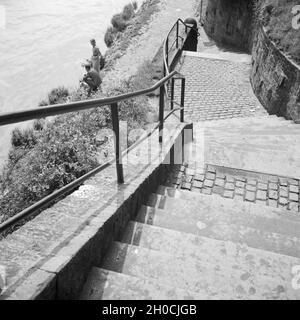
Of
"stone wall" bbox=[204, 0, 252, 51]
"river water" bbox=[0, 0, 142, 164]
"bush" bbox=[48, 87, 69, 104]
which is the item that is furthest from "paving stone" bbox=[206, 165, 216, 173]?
"stone wall" bbox=[204, 0, 252, 51]

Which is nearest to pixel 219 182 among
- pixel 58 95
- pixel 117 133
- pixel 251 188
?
pixel 251 188

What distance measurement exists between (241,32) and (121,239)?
1498cm

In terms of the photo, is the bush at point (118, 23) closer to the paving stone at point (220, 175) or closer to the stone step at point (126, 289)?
the paving stone at point (220, 175)

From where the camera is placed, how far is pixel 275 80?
30.2 ft

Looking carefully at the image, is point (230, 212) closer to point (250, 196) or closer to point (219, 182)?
point (250, 196)

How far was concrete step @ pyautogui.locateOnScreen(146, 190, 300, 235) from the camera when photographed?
331 centimetres

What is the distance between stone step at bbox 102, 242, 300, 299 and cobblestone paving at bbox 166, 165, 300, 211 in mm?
1723

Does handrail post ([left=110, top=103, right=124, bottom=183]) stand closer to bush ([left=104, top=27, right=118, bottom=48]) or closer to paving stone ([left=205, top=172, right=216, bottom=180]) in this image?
paving stone ([left=205, top=172, right=216, bottom=180])

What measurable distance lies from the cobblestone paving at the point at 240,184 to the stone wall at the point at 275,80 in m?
4.03

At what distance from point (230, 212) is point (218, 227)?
317 mm

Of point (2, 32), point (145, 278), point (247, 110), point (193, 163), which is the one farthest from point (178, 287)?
point (2, 32)

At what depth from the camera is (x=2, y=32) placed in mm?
20766

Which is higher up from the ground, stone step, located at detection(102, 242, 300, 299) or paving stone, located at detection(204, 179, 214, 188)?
stone step, located at detection(102, 242, 300, 299)

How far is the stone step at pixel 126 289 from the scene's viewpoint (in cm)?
216
